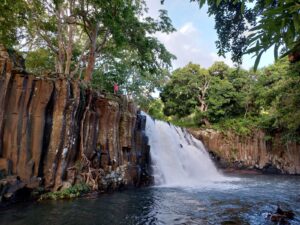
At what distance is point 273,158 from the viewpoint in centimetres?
2667

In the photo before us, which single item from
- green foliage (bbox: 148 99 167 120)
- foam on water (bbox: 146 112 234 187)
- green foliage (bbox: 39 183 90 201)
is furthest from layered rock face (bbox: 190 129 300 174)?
green foliage (bbox: 39 183 90 201)

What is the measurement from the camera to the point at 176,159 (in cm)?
1945

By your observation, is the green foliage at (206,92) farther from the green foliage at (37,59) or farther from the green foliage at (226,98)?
the green foliage at (37,59)

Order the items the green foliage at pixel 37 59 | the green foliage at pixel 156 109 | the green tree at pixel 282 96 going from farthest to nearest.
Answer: the green foliage at pixel 156 109 → the green foliage at pixel 37 59 → the green tree at pixel 282 96

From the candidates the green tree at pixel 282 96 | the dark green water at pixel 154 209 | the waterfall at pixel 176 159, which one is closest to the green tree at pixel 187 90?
the green tree at pixel 282 96

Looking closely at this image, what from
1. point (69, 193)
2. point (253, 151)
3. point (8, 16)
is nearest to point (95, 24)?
point (8, 16)

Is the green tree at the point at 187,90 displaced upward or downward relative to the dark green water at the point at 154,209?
upward

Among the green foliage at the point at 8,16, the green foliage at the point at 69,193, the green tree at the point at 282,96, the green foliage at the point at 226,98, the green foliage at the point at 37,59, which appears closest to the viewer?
the green foliage at the point at 69,193

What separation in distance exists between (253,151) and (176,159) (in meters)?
11.2

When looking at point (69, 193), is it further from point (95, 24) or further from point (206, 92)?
point (206, 92)

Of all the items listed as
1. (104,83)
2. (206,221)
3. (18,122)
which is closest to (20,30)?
(104,83)

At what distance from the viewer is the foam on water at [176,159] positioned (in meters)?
17.3

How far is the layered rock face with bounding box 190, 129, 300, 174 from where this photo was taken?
26250 millimetres

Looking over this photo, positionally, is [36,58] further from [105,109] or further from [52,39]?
[105,109]
